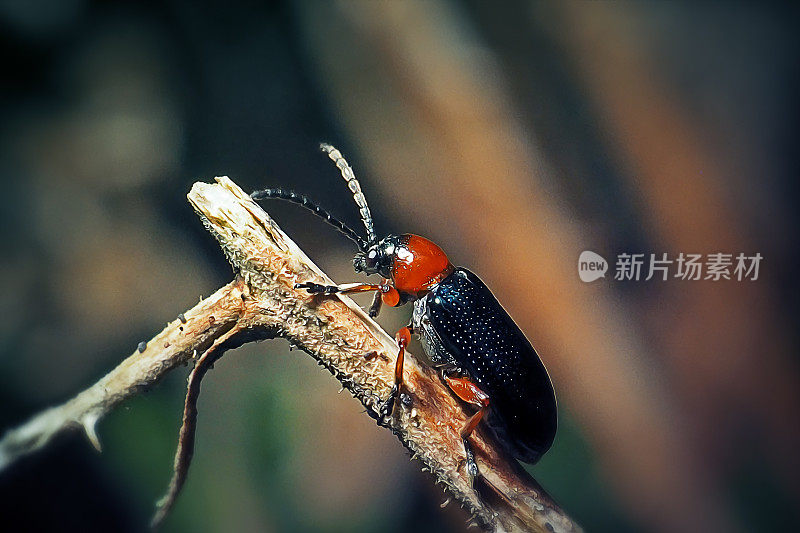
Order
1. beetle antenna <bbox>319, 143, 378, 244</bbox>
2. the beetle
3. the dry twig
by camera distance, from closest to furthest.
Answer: the dry twig → the beetle → beetle antenna <bbox>319, 143, 378, 244</bbox>

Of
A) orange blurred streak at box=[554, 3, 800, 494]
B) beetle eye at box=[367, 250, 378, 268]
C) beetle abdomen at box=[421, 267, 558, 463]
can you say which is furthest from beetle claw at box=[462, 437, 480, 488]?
orange blurred streak at box=[554, 3, 800, 494]

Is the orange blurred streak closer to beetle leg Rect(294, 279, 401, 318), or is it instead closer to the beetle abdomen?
the beetle abdomen

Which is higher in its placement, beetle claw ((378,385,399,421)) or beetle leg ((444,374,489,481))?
beetle leg ((444,374,489,481))

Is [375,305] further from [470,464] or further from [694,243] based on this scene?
[694,243]

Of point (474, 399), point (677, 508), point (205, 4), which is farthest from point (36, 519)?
point (677, 508)

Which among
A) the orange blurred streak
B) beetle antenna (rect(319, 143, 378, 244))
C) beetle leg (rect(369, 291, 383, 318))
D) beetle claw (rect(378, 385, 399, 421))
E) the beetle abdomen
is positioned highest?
the orange blurred streak

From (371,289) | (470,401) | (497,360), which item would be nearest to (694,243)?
(497,360)
